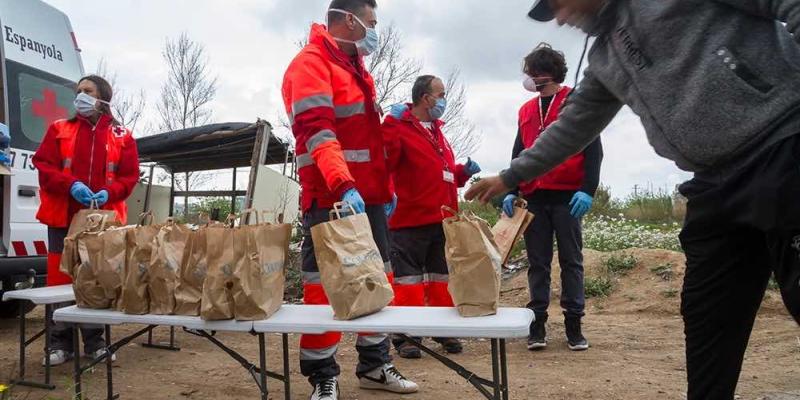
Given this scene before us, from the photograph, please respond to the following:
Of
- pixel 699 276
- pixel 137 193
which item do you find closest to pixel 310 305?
pixel 699 276

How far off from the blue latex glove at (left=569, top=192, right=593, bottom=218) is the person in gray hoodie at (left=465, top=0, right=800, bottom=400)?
2154 millimetres

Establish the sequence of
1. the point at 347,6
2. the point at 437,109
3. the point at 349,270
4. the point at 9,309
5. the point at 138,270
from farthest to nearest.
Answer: the point at 9,309
the point at 437,109
the point at 347,6
the point at 138,270
the point at 349,270

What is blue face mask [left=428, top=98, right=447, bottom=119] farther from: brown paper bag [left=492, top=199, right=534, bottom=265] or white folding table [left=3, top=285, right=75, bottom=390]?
white folding table [left=3, top=285, right=75, bottom=390]

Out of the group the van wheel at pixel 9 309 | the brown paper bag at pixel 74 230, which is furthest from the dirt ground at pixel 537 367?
the brown paper bag at pixel 74 230

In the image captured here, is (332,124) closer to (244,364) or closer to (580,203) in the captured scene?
(244,364)

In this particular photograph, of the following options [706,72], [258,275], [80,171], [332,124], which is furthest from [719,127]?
[80,171]

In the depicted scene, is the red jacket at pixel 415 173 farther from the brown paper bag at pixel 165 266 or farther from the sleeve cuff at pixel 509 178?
the sleeve cuff at pixel 509 178

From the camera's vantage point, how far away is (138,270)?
3154mm

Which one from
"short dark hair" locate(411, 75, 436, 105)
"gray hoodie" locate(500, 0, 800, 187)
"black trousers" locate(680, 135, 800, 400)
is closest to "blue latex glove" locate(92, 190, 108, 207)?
"short dark hair" locate(411, 75, 436, 105)

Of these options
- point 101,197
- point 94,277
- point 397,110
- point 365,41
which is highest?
point 365,41

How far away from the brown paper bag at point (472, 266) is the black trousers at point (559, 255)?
1575mm

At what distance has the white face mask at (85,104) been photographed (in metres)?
4.32

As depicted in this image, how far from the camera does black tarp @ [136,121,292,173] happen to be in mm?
6656

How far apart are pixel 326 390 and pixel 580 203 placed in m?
2.05
